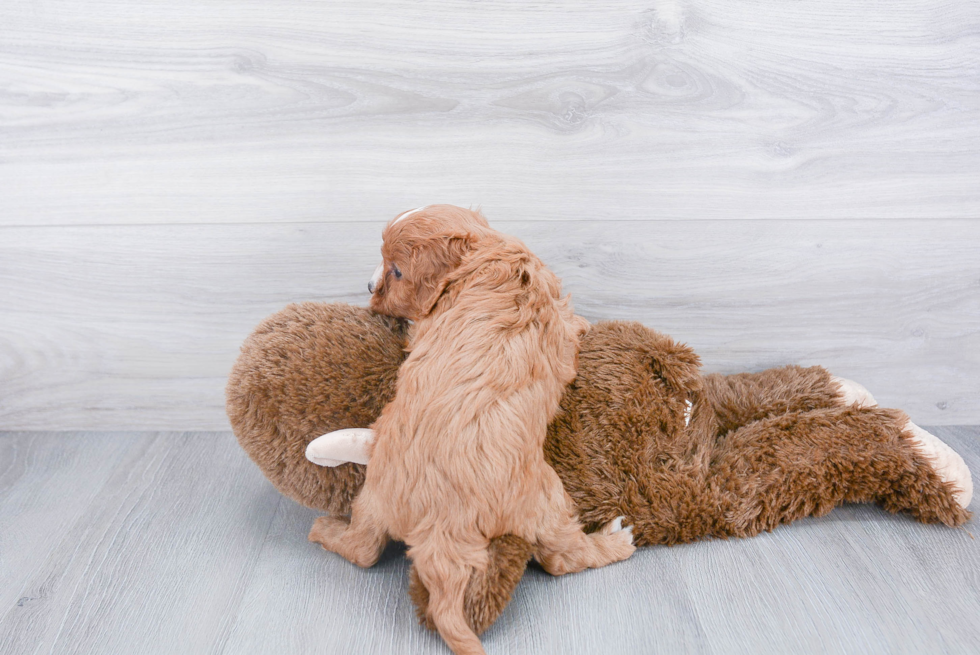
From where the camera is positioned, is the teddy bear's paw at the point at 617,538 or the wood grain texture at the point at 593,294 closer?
the teddy bear's paw at the point at 617,538

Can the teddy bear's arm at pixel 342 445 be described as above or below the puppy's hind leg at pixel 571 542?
above

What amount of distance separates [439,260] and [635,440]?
1.24 feet

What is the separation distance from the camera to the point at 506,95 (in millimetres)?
1074

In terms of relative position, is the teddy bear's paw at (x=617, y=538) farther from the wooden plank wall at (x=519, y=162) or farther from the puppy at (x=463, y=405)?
the wooden plank wall at (x=519, y=162)

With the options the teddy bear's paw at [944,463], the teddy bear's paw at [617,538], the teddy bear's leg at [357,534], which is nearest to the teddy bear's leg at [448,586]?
the teddy bear's leg at [357,534]

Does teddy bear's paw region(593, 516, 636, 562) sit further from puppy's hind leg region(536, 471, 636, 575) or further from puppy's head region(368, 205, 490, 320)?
puppy's head region(368, 205, 490, 320)

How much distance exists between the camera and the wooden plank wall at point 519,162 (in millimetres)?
1061

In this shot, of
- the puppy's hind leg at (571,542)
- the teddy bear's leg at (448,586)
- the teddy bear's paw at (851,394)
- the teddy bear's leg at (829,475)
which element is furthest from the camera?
the teddy bear's paw at (851,394)

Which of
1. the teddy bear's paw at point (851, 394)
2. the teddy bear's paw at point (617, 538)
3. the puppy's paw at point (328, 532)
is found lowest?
the puppy's paw at point (328, 532)

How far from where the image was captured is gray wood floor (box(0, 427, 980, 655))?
811mm

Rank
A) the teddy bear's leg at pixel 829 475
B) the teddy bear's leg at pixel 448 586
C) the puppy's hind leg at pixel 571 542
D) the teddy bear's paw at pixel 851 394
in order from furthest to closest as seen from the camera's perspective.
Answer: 1. the teddy bear's paw at pixel 851 394
2. the teddy bear's leg at pixel 829 475
3. the puppy's hind leg at pixel 571 542
4. the teddy bear's leg at pixel 448 586

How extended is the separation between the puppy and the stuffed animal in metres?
0.09

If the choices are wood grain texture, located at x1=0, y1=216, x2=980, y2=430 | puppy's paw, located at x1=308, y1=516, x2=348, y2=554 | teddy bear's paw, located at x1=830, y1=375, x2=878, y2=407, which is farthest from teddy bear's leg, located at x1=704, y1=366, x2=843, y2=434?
puppy's paw, located at x1=308, y1=516, x2=348, y2=554

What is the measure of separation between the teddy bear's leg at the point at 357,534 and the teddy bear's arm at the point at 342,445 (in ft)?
0.15
